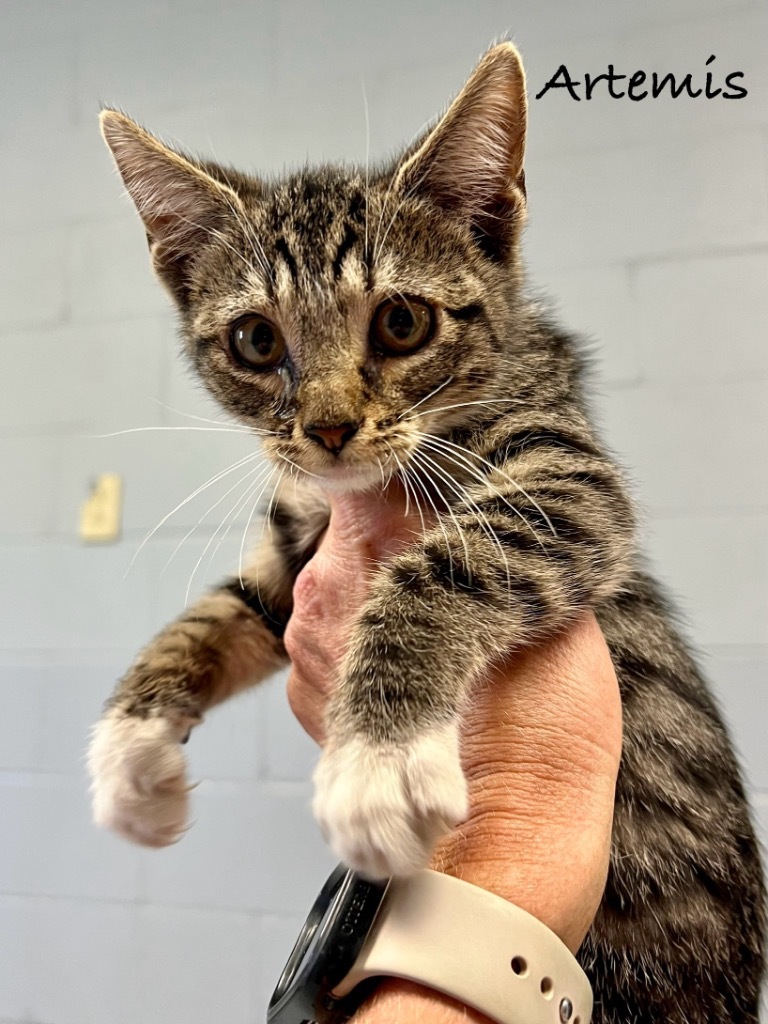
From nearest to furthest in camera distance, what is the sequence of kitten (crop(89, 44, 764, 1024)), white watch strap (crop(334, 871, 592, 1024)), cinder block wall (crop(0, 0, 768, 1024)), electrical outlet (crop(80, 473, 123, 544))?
1. white watch strap (crop(334, 871, 592, 1024))
2. kitten (crop(89, 44, 764, 1024))
3. cinder block wall (crop(0, 0, 768, 1024))
4. electrical outlet (crop(80, 473, 123, 544))

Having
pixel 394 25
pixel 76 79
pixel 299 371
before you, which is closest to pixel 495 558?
pixel 299 371

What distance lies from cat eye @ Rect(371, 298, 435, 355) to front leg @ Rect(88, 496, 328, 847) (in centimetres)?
39

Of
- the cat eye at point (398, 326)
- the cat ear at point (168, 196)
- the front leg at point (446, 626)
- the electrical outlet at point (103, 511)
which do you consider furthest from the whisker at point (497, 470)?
the electrical outlet at point (103, 511)

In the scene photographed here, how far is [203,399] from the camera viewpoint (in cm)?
178

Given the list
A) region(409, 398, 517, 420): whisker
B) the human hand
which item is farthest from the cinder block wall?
the human hand

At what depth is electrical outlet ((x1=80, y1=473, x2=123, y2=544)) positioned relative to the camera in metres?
1.85

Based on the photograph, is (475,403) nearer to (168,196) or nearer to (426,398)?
(426,398)

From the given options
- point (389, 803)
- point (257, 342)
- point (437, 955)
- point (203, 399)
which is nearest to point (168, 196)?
point (257, 342)

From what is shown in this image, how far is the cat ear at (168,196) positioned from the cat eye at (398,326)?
323mm

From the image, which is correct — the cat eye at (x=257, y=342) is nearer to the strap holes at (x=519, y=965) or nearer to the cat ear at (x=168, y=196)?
the cat ear at (x=168, y=196)

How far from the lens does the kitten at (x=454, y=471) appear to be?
0.77m

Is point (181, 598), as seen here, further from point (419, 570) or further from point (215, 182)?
point (419, 570)

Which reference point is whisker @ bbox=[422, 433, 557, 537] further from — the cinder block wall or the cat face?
the cinder block wall

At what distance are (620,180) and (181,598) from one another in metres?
1.45
